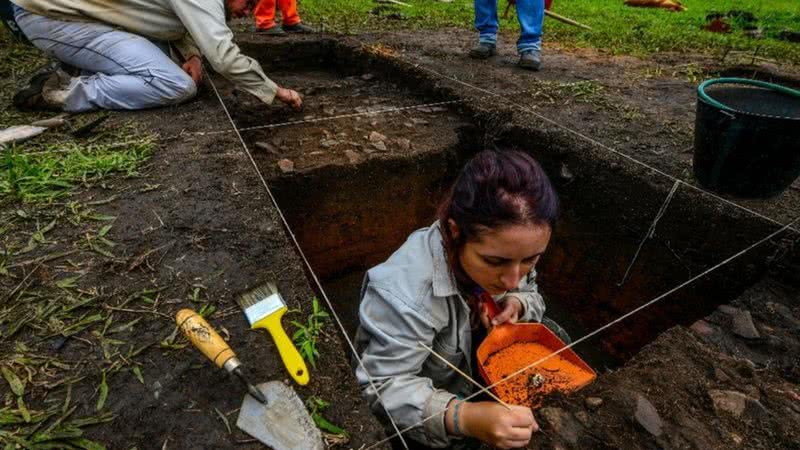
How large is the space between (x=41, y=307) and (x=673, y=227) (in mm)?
2847

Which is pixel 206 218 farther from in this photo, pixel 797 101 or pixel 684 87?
pixel 684 87

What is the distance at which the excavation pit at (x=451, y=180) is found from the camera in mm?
2457

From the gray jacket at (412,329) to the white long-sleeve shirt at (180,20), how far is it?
1996 mm

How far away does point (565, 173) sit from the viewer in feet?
9.57

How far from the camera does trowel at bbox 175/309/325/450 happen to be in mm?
1128

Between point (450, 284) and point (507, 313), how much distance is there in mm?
348

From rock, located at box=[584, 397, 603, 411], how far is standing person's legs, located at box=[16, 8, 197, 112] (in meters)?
3.01

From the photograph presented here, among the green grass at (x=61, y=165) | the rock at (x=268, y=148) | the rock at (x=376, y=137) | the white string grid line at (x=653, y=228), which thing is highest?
the green grass at (x=61, y=165)

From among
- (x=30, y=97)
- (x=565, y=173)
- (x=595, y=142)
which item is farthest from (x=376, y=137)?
(x=30, y=97)

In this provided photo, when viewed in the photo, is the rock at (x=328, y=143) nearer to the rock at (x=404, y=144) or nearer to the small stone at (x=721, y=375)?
the rock at (x=404, y=144)

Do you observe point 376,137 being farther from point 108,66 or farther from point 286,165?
point 108,66

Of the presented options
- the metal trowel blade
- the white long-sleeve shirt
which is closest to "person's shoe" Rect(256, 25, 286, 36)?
the white long-sleeve shirt

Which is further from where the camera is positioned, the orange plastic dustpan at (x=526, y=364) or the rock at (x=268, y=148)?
the rock at (x=268, y=148)

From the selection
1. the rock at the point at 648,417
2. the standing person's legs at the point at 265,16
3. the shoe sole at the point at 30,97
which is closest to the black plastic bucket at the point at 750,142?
the rock at the point at 648,417
